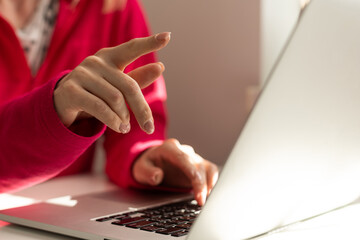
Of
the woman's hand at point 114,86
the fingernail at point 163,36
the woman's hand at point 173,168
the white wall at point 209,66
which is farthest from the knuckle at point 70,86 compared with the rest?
the white wall at point 209,66

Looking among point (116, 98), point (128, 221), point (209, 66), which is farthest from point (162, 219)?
point (209, 66)

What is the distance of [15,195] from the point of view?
2.56 feet

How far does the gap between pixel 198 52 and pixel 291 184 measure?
86cm

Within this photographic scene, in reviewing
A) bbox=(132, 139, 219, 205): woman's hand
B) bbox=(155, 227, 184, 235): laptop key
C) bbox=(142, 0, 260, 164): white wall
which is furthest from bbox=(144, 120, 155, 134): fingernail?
bbox=(142, 0, 260, 164): white wall

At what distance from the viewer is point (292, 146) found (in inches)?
17.0

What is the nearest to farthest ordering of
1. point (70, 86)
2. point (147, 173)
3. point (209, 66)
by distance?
point (70, 86)
point (147, 173)
point (209, 66)

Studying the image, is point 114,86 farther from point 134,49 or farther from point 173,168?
point 173,168

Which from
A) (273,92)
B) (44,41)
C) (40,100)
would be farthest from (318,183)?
(44,41)

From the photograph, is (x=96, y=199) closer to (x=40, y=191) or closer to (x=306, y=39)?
(x=40, y=191)

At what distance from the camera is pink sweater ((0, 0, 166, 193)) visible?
2.00ft

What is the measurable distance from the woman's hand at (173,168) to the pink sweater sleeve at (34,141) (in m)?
0.17

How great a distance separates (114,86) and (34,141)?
0.60ft

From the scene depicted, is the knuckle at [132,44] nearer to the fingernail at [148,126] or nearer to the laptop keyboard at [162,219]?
the fingernail at [148,126]

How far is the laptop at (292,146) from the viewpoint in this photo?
387 millimetres
